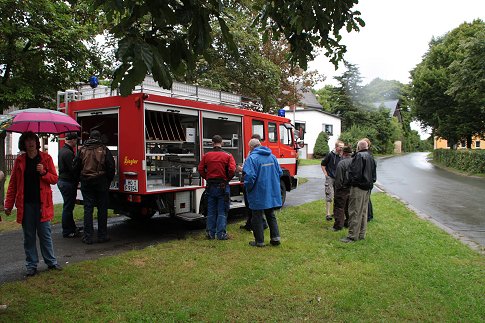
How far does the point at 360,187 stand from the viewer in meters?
7.14

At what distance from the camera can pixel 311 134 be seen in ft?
135

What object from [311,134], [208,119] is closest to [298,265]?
Result: [208,119]

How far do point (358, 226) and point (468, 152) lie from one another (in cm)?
2372

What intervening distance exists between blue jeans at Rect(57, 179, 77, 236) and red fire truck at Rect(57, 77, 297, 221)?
2.31 ft

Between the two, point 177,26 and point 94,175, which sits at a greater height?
point 177,26

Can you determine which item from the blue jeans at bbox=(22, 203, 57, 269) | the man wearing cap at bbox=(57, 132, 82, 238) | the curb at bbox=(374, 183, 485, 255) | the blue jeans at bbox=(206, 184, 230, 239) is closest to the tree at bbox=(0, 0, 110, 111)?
the man wearing cap at bbox=(57, 132, 82, 238)

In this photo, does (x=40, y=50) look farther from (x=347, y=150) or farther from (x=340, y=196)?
(x=340, y=196)

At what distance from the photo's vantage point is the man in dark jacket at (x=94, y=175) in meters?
6.80

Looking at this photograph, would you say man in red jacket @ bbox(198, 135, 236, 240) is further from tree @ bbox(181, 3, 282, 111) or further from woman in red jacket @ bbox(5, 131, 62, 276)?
tree @ bbox(181, 3, 282, 111)

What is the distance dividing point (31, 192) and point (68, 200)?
2.45 m

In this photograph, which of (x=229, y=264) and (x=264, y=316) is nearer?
(x=264, y=316)

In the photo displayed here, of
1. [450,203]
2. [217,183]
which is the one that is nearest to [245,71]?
[450,203]

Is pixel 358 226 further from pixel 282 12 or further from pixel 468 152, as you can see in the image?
pixel 468 152

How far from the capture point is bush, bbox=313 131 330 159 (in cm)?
4009
